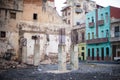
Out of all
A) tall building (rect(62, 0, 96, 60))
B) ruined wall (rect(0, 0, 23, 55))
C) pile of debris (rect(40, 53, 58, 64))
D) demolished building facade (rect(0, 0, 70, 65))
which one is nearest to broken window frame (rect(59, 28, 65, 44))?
demolished building facade (rect(0, 0, 70, 65))

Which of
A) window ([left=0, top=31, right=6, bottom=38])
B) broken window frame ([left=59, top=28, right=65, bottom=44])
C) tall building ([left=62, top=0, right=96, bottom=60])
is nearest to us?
window ([left=0, top=31, right=6, bottom=38])

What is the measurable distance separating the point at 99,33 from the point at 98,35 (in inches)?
18.7

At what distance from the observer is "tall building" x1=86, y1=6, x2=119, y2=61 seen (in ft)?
114

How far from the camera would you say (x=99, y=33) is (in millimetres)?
36875

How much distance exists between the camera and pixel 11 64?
22688 mm

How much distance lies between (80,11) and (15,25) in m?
26.2

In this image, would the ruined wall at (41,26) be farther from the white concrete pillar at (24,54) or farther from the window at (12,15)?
the white concrete pillar at (24,54)

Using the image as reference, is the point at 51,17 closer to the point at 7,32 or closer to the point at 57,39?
the point at 57,39

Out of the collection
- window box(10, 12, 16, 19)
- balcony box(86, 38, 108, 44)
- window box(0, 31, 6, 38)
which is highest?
window box(10, 12, 16, 19)

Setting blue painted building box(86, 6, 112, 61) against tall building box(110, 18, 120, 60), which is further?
blue painted building box(86, 6, 112, 61)

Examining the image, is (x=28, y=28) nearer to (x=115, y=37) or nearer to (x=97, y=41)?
(x=115, y=37)

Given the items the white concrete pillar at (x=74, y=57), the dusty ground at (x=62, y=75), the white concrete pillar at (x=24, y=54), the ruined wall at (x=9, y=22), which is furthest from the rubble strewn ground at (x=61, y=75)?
the ruined wall at (x=9, y=22)

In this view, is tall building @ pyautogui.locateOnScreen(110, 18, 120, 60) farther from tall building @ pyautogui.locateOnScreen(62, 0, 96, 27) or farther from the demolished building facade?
tall building @ pyautogui.locateOnScreen(62, 0, 96, 27)

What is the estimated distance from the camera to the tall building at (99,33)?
34.6 metres
